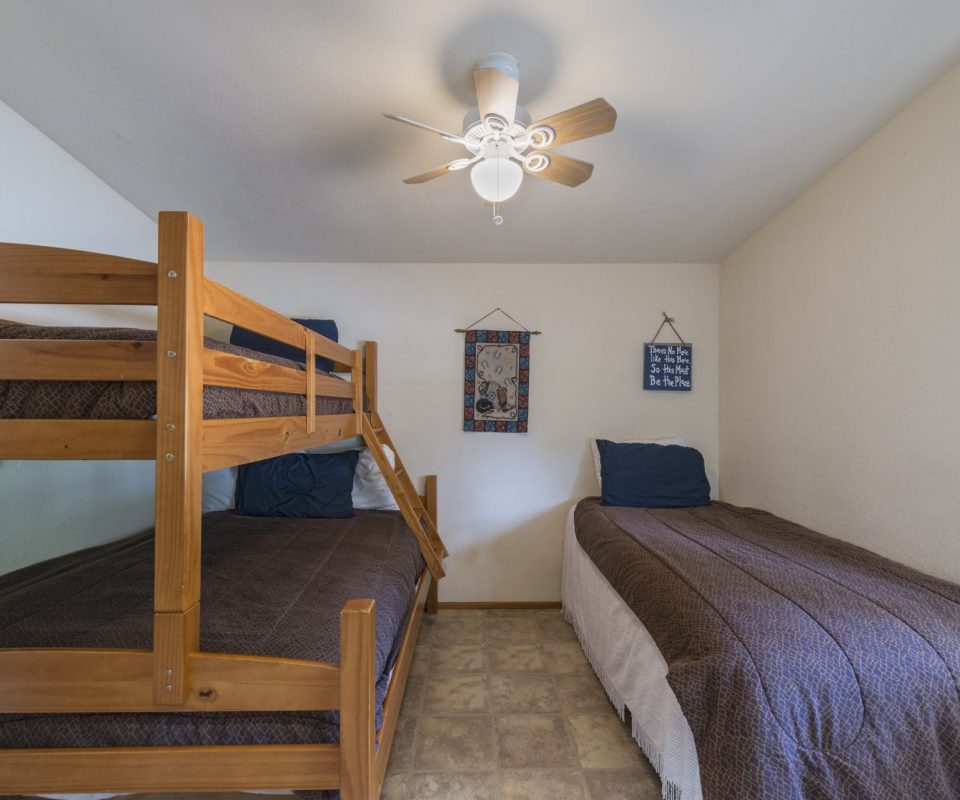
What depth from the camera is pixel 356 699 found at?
93cm

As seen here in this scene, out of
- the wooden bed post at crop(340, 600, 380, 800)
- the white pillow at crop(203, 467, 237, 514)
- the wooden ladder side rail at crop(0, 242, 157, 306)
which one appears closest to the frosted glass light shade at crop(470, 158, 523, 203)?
the wooden ladder side rail at crop(0, 242, 157, 306)

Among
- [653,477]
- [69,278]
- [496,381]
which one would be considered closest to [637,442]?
[653,477]

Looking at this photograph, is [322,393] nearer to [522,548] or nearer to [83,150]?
[83,150]

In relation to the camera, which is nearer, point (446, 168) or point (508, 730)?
point (446, 168)

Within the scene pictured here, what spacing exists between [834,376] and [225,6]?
8.17 ft

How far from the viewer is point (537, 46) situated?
121 centimetres

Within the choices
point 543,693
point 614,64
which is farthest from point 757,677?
point 614,64

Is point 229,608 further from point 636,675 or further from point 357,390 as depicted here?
point 636,675

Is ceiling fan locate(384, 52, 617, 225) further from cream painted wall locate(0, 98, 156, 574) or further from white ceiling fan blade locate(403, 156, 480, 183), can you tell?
cream painted wall locate(0, 98, 156, 574)

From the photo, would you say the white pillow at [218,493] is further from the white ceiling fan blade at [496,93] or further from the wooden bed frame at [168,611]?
the white ceiling fan blade at [496,93]

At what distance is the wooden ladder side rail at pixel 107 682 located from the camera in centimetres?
89

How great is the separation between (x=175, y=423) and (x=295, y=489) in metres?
1.69

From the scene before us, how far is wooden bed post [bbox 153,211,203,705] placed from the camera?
0.82 metres

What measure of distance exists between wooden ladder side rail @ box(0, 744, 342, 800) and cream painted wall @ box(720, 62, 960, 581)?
1.95m
